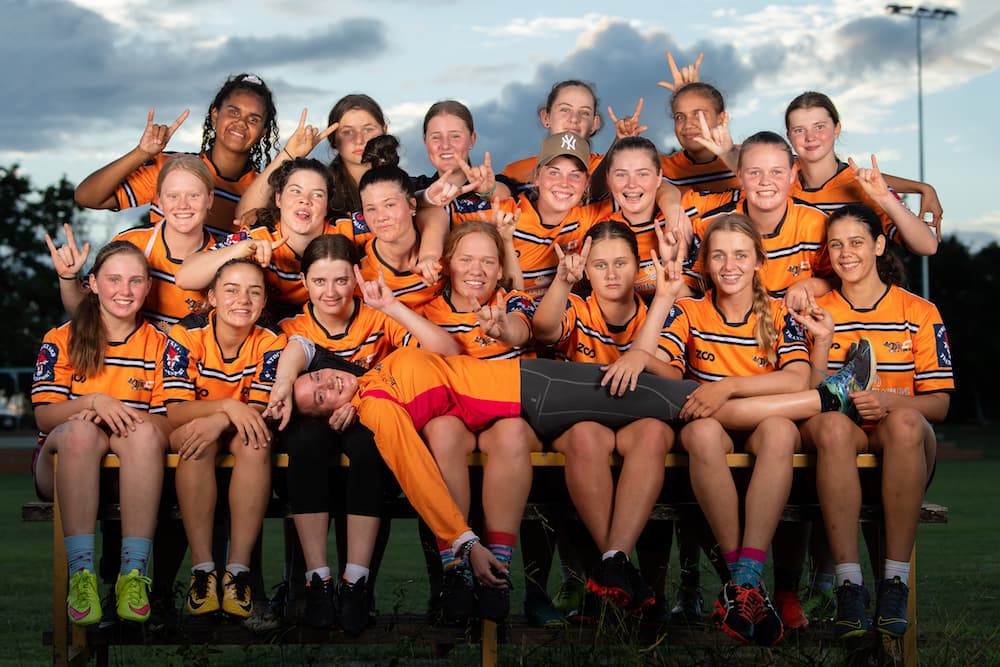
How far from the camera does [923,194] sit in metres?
6.14

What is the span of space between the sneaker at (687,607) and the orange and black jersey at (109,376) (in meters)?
2.45

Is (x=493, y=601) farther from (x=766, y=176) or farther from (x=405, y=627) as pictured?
(x=766, y=176)

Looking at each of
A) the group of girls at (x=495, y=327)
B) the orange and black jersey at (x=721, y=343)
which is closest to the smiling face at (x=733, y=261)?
the group of girls at (x=495, y=327)

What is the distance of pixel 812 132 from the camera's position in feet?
19.9

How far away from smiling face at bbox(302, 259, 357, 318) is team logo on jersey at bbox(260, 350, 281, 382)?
33 cm

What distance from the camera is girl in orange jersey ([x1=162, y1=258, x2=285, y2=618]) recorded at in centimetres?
465

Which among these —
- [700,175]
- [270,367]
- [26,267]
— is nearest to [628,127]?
[700,175]

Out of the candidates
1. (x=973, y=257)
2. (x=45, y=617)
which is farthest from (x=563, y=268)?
(x=973, y=257)

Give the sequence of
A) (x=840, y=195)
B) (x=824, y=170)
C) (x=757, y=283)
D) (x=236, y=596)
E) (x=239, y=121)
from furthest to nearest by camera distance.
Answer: (x=239, y=121) < (x=824, y=170) < (x=840, y=195) < (x=757, y=283) < (x=236, y=596)

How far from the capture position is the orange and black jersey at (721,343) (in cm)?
513

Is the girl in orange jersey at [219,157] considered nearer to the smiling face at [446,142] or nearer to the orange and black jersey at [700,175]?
the smiling face at [446,142]

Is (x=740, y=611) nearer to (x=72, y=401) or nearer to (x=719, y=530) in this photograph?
(x=719, y=530)

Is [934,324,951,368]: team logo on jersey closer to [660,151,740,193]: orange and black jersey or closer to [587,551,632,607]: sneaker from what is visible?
[660,151,740,193]: orange and black jersey

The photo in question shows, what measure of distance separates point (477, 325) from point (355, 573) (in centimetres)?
138
